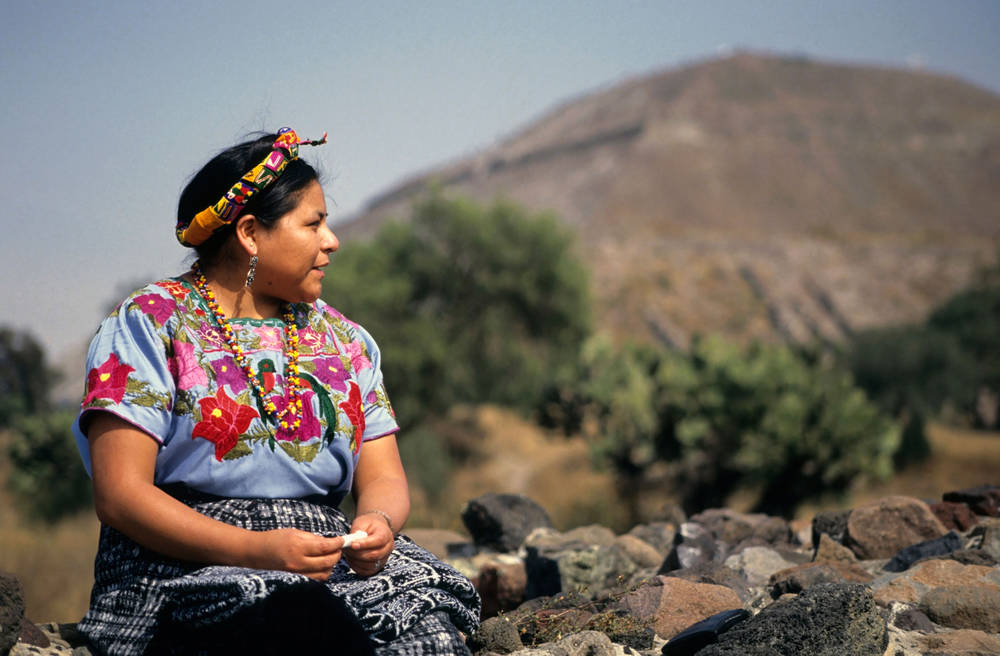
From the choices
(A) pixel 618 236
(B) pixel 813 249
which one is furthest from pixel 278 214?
(B) pixel 813 249

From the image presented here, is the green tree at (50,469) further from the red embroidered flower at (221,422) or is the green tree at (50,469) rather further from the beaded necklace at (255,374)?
the red embroidered flower at (221,422)

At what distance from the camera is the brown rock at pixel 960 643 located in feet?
10.2

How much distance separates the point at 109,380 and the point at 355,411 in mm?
768

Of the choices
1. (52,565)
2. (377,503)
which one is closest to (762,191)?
(52,565)

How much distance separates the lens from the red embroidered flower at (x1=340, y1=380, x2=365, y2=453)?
2898mm

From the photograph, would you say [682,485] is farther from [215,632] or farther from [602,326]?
[602,326]

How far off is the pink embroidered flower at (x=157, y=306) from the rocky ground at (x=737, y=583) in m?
1.21

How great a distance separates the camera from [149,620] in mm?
2451

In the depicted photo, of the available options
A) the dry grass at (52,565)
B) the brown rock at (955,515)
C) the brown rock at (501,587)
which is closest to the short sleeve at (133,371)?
the brown rock at (501,587)

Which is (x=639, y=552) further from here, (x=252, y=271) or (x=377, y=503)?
(x=252, y=271)

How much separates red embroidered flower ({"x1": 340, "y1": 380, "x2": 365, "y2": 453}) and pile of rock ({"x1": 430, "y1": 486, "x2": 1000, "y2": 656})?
35.3 inches

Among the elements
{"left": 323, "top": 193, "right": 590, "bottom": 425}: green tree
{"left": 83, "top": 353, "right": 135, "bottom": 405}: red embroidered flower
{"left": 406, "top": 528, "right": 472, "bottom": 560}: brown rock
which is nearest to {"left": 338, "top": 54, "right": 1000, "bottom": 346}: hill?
{"left": 323, "top": 193, "right": 590, "bottom": 425}: green tree

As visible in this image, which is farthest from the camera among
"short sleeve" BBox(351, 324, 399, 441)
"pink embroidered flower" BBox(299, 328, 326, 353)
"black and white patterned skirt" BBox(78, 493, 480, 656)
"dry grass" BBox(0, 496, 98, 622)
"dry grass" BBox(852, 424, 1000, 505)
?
"dry grass" BBox(852, 424, 1000, 505)

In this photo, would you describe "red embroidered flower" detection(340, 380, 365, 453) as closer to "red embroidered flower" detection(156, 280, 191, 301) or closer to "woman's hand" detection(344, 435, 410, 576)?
"woman's hand" detection(344, 435, 410, 576)
